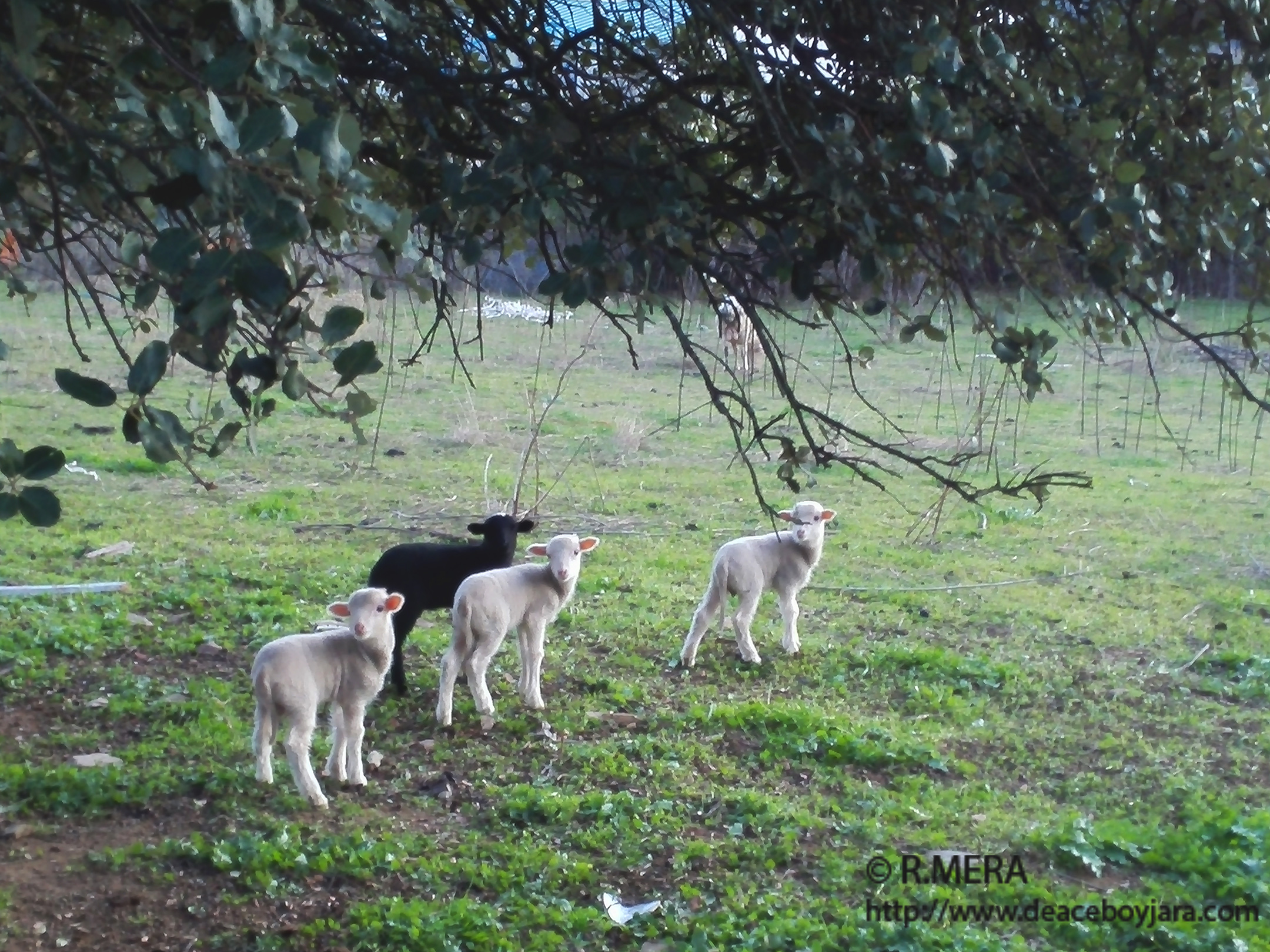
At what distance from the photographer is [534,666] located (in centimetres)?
557

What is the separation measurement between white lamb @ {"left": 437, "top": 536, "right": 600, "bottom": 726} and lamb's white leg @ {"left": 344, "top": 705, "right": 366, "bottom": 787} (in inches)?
24.6

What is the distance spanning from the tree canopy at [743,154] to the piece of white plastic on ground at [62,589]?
356 centimetres

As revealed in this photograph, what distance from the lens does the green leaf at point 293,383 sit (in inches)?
78.9

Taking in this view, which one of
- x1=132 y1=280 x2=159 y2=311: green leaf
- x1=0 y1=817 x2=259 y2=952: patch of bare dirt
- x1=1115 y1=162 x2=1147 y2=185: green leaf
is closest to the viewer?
x1=132 y1=280 x2=159 y2=311: green leaf

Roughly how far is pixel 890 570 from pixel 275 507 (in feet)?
14.5

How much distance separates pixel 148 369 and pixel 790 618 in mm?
5006

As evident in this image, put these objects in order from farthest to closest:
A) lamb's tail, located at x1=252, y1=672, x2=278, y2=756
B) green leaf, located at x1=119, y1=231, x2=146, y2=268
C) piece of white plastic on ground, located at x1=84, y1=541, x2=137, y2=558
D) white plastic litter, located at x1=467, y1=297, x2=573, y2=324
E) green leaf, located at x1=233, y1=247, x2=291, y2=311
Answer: white plastic litter, located at x1=467, y1=297, x2=573, y2=324 → piece of white plastic on ground, located at x1=84, y1=541, x2=137, y2=558 → lamb's tail, located at x1=252, y1=672, x2=278, y2=756 → green leaf, located at x1=119, y1=231, x2=146, y2=268 → green leaf, located at x1=233, y1=247, x2=291, y2=311

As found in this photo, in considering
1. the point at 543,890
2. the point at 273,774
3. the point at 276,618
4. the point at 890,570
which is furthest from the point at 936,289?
the point at 890,570

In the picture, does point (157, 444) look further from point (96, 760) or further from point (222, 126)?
point (96, 760)

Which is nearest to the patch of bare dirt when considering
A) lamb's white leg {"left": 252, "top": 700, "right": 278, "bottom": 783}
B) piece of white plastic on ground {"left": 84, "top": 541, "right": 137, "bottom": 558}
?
lamb's white leg {"left": 252, "top": 700, "right": 278, "bottom": 783}

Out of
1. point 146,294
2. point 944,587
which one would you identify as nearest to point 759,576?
point 944,587

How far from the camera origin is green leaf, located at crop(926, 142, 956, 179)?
2518 millimetres

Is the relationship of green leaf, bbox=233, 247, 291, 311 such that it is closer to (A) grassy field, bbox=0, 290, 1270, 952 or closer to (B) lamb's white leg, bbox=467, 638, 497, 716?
(A) grassy field, bbox=0, 290, 1270, 952

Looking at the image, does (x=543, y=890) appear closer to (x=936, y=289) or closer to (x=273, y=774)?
(x=273, y=774)
